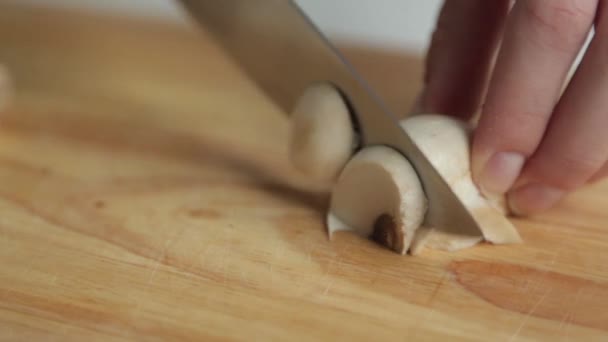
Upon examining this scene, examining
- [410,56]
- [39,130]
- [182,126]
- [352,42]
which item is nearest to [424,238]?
[182,126]

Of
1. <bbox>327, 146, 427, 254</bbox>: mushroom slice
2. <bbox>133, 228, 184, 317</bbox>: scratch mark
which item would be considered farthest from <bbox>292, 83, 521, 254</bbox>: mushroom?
<bbox>133, 228, 184, 317</bbox>: scratch mark

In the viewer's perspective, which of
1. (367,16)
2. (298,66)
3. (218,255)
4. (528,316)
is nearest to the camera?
(528,316)

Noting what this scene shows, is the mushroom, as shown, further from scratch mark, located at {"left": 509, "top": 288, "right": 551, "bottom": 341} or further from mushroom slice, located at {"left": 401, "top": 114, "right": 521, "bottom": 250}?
scratch mark, located at {"left": 509, "top": 288, "right": 551, "bottom": 341}

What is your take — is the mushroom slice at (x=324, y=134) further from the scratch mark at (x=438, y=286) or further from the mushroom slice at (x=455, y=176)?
the scratch mark at (x=438, y=286)

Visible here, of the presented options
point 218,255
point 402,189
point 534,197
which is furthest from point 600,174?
point 218,255

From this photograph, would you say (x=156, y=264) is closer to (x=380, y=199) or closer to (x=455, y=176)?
(x=380, y=199)
